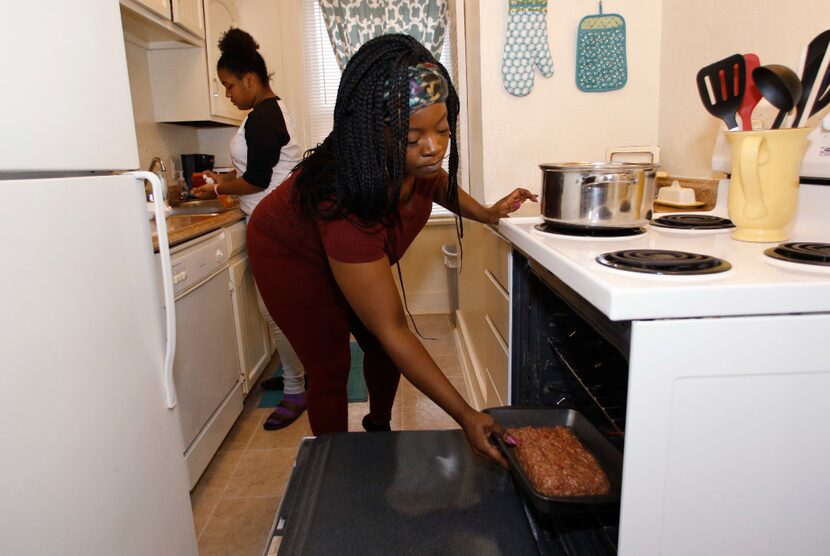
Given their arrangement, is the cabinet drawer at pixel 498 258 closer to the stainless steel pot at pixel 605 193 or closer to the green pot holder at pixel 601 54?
the stainless steel pot at pixel 605 193

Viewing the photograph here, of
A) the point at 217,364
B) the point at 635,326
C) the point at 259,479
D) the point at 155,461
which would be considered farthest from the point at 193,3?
the point at 635,326

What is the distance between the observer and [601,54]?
1.73 meters

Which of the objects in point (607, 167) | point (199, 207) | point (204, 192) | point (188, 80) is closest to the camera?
point (607, 167)

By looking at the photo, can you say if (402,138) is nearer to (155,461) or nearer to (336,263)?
(336,263)

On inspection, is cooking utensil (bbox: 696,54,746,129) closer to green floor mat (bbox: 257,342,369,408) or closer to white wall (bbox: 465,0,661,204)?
white wall (bbox: 465,0,661,204)

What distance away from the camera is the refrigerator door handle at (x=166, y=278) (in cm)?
108

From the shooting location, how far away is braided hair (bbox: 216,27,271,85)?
7.50 feet

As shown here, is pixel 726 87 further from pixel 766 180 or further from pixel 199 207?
pixel 199 207

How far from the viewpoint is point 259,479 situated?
1997 millimetres

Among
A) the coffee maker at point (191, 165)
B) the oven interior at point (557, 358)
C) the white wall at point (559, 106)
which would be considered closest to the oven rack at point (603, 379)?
the oven interior at point (557, 358)

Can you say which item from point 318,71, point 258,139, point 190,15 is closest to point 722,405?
point 258,139

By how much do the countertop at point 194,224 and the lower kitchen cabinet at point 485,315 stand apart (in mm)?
999

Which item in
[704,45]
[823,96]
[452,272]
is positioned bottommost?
[452,272]

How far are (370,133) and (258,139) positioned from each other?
141cm
